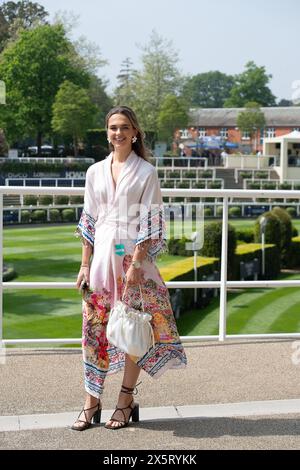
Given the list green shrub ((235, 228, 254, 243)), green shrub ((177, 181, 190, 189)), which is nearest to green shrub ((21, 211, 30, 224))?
green shrub ((235, 228, 254, 243))

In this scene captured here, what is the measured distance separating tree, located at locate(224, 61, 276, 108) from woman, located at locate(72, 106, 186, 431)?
404ft

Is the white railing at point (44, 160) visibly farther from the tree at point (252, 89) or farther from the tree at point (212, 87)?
the tree at point (212, 87)

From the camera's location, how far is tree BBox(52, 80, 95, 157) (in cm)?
6625

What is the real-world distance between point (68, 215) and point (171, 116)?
33.7 meters

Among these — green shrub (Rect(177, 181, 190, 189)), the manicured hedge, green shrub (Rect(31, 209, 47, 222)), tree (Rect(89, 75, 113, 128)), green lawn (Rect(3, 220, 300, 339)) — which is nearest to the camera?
green lawn (Rect(3, 220, 300, 339))

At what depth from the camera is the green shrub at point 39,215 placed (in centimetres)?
4684

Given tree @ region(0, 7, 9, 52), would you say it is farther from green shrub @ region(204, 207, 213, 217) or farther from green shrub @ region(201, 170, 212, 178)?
green shrub @ region(204, 207, 213, 217)

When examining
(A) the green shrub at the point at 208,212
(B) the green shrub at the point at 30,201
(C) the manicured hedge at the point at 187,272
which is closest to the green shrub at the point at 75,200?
(B) the green shrub at the point at 30,201

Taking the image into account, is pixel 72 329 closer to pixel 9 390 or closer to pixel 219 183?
pixel 9 390

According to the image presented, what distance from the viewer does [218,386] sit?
15.3 ft

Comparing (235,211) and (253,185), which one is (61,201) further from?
(253,185)

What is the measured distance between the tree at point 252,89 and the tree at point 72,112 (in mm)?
57740

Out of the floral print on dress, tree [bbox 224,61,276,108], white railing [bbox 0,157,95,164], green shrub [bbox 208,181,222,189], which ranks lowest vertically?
green shrub [bbox 208,181,222,189]

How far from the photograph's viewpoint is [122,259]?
387 cm
